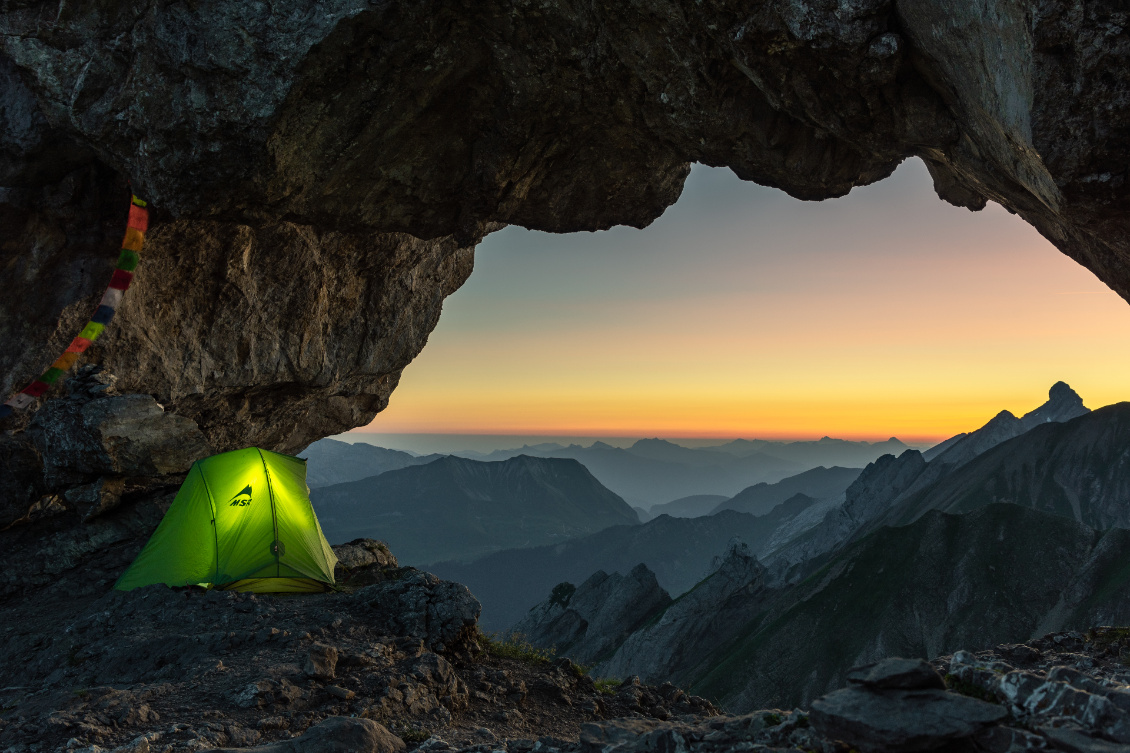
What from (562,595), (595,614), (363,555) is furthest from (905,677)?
(562,595)

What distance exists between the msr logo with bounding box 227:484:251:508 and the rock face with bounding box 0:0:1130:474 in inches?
311

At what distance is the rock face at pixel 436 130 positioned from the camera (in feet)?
35.1

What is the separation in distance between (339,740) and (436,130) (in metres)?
15.3

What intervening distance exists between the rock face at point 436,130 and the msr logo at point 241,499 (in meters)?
7.89

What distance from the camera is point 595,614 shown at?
262ft

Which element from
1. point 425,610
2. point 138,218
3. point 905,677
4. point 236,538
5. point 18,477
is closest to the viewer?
point 905,677

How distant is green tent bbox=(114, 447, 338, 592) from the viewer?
1545 centimetres

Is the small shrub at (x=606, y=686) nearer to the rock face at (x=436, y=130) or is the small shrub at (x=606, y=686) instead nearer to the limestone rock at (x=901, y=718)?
the limestone rock at (x=901, y=718)

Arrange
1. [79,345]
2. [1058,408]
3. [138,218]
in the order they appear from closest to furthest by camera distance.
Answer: [138,218], [79,345], [1058,408]

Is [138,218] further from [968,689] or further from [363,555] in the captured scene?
[968,689]

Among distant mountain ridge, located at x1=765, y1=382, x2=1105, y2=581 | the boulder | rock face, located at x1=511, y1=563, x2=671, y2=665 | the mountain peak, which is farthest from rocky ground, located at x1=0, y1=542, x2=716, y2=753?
the mountain peak

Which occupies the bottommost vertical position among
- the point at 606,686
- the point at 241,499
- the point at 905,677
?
the point at 606,686

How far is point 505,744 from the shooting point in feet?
29.6

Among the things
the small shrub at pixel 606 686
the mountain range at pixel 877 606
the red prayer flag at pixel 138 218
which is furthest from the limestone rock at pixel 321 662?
the mountain range at pixel 877 606
